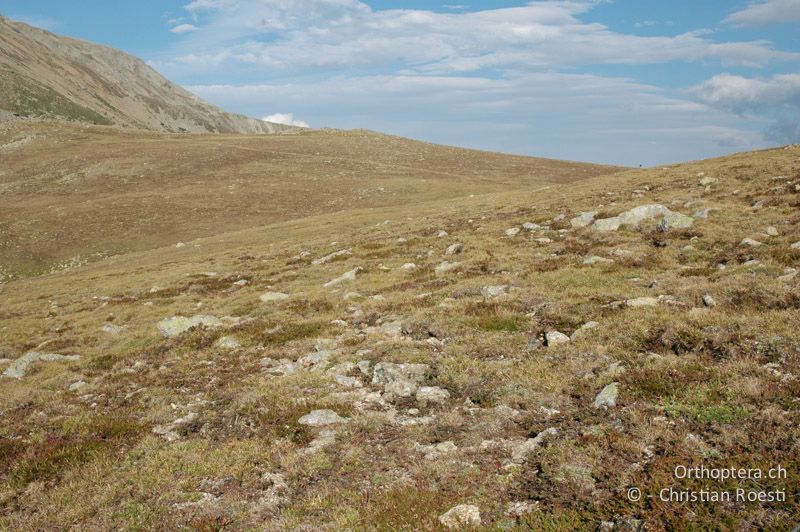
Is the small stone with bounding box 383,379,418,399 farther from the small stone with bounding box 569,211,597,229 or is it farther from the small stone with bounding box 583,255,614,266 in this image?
the small stone with bounding box 569,211,597,229

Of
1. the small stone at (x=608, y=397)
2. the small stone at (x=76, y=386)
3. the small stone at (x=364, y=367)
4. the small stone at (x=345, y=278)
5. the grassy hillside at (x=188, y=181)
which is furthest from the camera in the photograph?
the grassy hillside at (x=188, y=181)

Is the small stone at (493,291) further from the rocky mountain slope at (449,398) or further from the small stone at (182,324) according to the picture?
the small stone at (182,324)

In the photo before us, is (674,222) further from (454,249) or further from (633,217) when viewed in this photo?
(454,249)

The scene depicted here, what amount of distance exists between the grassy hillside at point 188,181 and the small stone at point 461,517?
54.9m

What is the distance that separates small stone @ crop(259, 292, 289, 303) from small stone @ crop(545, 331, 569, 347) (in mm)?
14135

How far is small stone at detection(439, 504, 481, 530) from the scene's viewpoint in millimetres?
7093

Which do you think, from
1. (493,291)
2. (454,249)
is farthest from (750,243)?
(454,249)

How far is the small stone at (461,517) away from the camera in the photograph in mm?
7093

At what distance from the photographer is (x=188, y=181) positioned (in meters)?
78.7

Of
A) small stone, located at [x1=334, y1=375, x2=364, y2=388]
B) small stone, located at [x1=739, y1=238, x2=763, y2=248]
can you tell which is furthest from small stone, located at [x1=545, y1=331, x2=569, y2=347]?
small stone, located at [x1=739, y1=238, x2=763, y2=248]

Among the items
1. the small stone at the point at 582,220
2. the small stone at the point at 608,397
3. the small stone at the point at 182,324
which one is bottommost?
the small stone at the point at 182,324

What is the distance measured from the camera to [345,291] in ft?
75.2

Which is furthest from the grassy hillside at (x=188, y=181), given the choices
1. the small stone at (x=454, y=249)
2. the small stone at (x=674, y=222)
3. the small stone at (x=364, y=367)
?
the small stone at (x=364, y=367)

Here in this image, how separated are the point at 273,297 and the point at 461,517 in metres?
18.5
